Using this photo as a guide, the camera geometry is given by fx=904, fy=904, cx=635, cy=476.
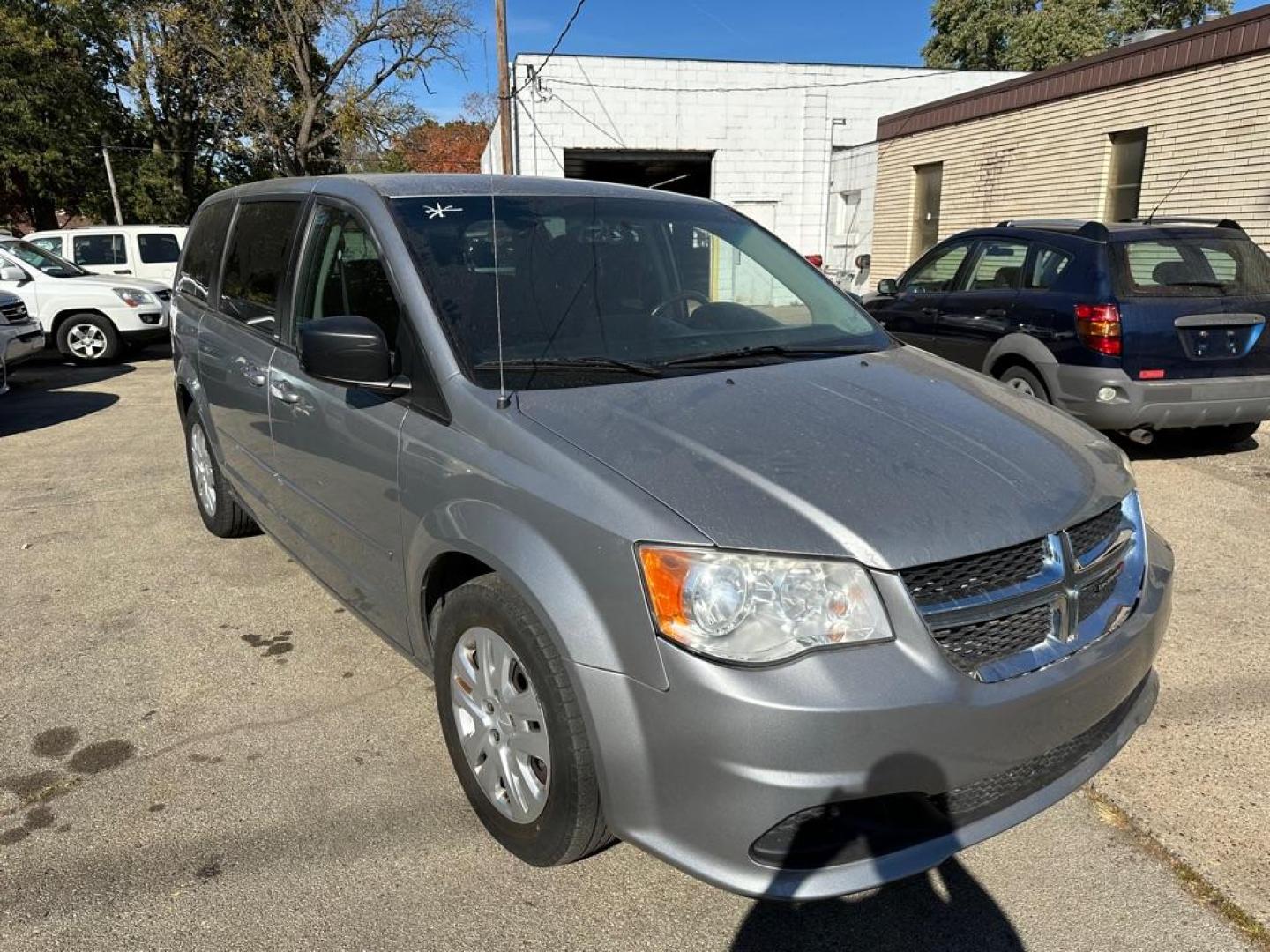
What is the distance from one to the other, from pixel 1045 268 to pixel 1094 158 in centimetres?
757

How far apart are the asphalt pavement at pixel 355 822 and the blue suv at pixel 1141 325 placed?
178 cm

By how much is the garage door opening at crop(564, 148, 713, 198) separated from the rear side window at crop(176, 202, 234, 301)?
517 inches

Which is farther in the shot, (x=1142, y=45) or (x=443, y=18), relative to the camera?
(x=443, y=18)

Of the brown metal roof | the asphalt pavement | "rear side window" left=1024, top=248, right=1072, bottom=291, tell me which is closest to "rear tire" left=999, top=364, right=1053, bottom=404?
"rear side window" left=1024, top=248, right=1072, bottom=291

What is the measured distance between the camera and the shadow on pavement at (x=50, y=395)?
878 cm

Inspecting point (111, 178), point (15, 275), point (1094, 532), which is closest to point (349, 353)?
point (1094, 532)

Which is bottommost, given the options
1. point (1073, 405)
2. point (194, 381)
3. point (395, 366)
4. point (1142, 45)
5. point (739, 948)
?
point (739, 948)

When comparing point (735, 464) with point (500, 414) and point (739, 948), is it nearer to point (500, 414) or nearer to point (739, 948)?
point (500, 414)

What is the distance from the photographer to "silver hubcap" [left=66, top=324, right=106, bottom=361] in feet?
40.8

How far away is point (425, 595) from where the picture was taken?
8.79 feet

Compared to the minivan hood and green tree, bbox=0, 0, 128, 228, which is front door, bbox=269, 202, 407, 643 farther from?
green tree, bbox=0, 0, 128, 228

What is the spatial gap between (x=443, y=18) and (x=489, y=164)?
735 centimetres

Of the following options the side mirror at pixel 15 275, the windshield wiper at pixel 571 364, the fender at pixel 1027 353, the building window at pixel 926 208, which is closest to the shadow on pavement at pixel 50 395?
the side mirror at pixel 15 275

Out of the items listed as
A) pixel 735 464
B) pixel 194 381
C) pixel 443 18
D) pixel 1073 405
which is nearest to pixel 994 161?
pixel 1073 405
